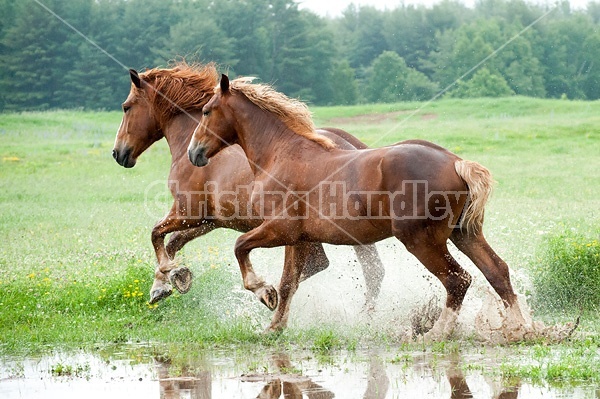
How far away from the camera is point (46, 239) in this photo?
47.6ft

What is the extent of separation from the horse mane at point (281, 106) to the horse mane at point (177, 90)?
1.11 meters

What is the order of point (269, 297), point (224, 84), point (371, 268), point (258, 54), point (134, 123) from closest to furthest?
point (269, 297)
point (224, 84)
point (371, 268)
point (134, 123)
point (258, 54)

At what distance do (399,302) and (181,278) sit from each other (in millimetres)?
2141


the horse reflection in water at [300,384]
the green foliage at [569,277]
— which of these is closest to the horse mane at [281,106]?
the horse reflection in water at [300,384]

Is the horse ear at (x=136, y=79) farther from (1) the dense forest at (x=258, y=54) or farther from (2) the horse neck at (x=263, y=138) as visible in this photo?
(1) the dense forest at (x=258, y=54)

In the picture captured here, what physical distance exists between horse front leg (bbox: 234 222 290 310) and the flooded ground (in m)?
0.65

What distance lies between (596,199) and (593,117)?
15.8 m

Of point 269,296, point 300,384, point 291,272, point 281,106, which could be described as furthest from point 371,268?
point 300,384

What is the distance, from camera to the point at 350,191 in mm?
7270

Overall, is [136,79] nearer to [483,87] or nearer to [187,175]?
[187,175]

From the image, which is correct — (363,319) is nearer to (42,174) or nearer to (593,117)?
(42,174)

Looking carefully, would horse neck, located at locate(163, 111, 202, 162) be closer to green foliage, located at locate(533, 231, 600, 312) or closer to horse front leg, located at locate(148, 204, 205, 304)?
horse front leg, located at locate(148, 204, 205, 304)

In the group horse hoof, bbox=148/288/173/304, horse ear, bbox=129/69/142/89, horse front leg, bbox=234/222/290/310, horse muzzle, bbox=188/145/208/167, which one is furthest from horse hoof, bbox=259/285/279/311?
horse ear, bbox=129/69/142/89

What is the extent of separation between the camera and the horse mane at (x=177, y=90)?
9.36 meters
